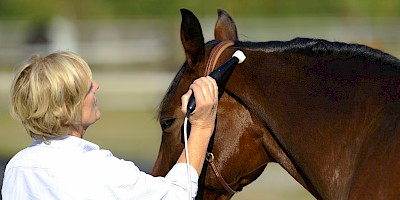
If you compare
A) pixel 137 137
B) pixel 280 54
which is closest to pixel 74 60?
pixel 280 54

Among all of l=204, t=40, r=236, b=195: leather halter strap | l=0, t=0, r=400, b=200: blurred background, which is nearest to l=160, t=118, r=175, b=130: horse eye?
l=204, t=40, r=236, b=195: leather halter strap

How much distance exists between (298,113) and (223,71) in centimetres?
35

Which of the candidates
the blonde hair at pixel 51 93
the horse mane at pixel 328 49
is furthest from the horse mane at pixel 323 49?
the blonde hair at pixel 51 93

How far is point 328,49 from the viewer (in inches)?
139

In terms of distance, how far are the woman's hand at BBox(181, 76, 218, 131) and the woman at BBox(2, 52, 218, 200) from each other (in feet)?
0.84

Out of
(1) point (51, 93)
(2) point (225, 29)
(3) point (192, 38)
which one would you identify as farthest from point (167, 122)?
(1) point (51, 93)

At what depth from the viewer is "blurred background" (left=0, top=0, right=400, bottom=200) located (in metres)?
14.6

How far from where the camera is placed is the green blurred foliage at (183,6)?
92.7ft

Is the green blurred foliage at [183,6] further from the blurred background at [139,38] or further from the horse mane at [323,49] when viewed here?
the horse mane at [323,49]

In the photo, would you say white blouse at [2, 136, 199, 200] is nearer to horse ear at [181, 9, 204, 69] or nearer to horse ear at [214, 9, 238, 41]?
horse ear at [181, 9, 204, 69]

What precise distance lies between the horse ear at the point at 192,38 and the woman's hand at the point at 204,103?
25 centimetres

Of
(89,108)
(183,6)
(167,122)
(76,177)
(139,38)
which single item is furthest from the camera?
(183,6)

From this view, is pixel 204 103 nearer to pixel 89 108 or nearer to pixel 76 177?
pixel 89 108

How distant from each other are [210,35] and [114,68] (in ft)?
14.8
